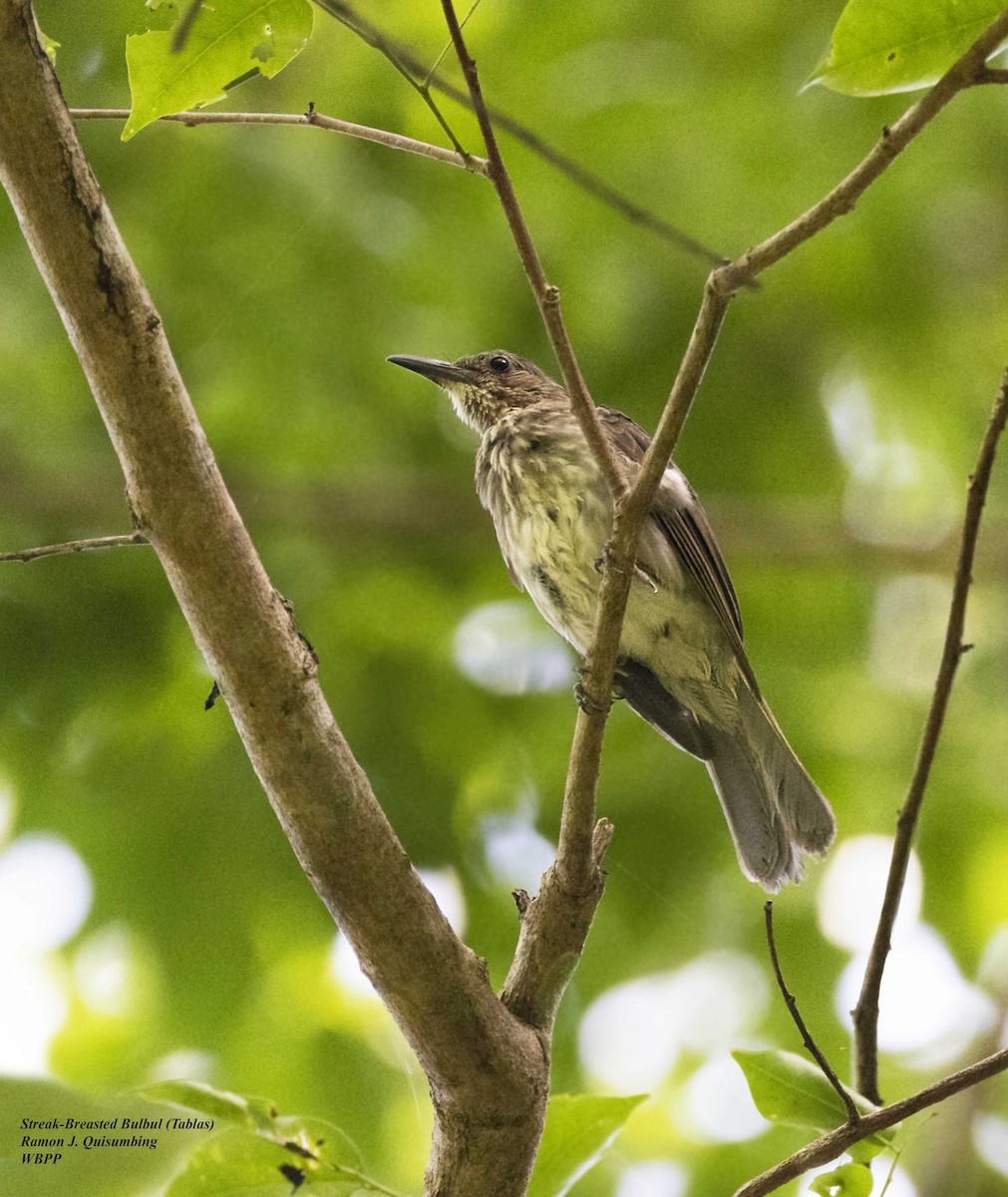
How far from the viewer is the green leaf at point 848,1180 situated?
218 centimetres

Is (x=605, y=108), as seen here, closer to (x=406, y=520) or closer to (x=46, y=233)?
(x=406, y=520)

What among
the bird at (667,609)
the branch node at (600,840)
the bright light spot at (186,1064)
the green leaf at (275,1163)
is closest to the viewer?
the green leaf at (275,1163)

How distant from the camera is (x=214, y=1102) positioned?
2229 millimetres

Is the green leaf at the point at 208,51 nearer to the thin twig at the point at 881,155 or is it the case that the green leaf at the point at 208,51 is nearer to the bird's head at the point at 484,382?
the thin twig at the point at 881,155

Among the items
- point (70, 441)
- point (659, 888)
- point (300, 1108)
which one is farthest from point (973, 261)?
point (300, 1108)

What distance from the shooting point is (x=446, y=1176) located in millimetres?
2580

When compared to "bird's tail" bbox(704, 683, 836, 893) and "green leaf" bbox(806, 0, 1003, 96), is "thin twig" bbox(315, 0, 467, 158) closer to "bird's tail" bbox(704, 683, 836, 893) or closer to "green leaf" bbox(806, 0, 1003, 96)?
"green leaf" bbox(806, 0, 1003, 96)

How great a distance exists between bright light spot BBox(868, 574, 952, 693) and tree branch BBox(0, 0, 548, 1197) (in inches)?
130

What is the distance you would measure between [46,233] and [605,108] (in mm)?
3449

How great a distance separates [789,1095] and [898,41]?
159cm

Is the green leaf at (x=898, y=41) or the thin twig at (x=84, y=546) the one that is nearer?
the green leaf at (x=898, y=41)

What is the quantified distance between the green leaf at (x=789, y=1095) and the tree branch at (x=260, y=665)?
49 centimetres

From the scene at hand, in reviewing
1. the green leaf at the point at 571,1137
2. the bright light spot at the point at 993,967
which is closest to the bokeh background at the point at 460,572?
the bright light spot at the point at 993,967

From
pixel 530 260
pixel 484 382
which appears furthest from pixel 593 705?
pixel 484 382
